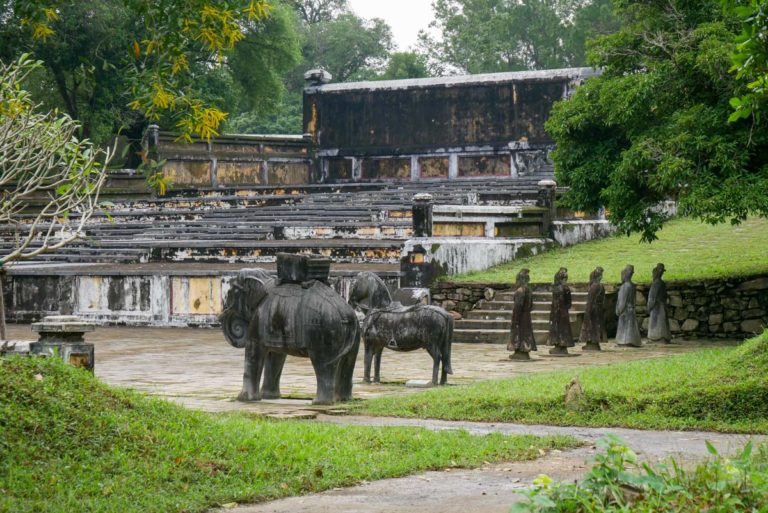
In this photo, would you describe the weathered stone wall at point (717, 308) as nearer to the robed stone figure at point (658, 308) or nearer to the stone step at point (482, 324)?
the robed stone figure at point (658, 308)

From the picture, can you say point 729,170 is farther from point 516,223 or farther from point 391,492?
point 391,492

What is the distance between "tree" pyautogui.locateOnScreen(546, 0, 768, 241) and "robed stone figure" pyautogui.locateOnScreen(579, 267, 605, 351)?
3.87 feet

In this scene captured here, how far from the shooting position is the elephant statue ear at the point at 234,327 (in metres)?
13.5

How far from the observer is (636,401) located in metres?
11.9

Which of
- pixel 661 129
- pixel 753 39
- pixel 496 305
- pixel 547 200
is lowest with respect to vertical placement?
pixel 496 305

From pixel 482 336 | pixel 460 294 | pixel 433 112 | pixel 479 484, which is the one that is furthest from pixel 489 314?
pixel 433 112

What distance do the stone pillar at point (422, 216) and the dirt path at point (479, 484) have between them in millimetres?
14022

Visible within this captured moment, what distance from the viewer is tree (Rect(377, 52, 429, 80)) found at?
187 feet

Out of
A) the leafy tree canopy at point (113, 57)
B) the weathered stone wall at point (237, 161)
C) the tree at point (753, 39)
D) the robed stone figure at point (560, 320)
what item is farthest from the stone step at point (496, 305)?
the weathered stone wall at point (237, 161)

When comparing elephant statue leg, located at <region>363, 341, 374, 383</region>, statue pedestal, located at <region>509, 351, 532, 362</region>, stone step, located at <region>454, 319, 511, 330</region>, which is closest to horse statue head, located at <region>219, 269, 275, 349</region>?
elephant statue leg, located at <region>363, 341, 374, 383</region>

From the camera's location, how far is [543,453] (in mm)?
9648

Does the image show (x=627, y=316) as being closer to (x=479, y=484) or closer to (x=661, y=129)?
(x=661, y=129)

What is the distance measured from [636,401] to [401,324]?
151 inches

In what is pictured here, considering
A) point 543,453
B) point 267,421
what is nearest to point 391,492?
point 543,453
